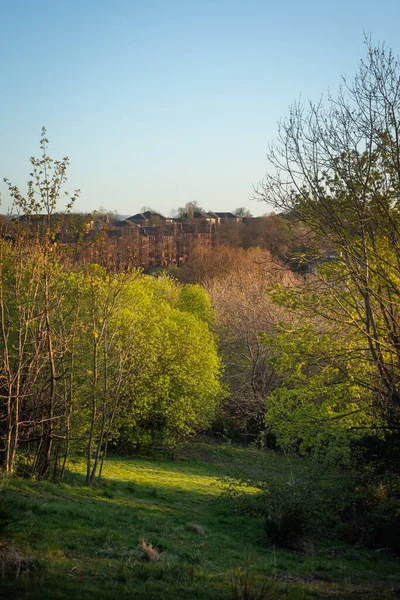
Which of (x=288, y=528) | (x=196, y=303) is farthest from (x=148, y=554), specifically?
(x=196, y=303)

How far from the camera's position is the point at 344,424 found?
18.6m

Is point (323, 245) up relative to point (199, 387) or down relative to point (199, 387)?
up

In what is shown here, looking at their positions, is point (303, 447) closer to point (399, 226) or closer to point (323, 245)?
point (323, 245)

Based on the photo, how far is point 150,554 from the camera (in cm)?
941

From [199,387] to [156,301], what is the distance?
18.4 feet

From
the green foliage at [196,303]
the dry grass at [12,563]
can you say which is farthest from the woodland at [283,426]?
the green foliage at [196,303]

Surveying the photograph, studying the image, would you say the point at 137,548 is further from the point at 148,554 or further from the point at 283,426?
the point at 283,426

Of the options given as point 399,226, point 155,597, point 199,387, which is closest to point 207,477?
point 199,387

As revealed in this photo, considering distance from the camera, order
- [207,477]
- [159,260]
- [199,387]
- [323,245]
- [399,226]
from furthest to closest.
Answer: [159,260] → [199,387] → [207,477] → [323,245] → [399,226]

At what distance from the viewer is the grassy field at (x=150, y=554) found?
292 inches

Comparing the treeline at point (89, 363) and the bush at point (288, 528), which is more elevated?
the treeline at point (89, 363)

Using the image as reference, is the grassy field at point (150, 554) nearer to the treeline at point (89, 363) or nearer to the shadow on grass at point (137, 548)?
the shadow on grass at point (137, 548)

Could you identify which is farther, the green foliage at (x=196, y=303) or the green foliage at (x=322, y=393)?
the green foliage at (x=196, y=303)

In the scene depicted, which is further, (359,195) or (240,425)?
(240,425)
